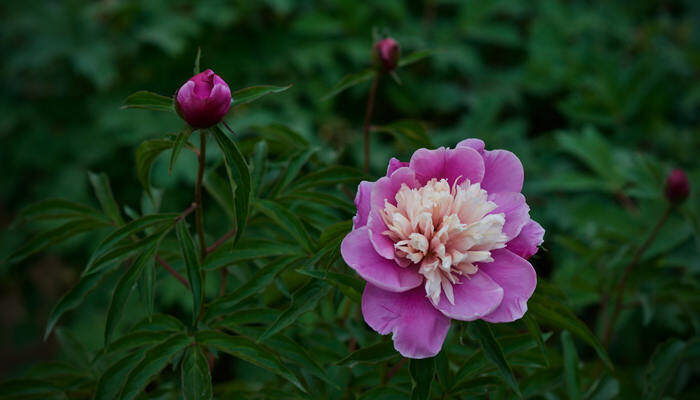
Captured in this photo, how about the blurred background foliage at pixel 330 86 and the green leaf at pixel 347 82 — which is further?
the blurred background foliage at pixel 330 86

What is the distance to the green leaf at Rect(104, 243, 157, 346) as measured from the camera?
0.69m

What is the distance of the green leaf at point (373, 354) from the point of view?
2.12ft

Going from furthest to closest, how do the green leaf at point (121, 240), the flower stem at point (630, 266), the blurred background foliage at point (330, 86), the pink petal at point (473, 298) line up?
the blurred background foliage at point (330, 86)
the flower stem at point (630, 266)
the green leaf at point (121, 240)
the pink petal at point (473, 298)

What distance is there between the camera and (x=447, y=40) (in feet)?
6.62

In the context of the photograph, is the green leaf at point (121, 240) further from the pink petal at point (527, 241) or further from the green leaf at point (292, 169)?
the pink petal at point (527, 241)

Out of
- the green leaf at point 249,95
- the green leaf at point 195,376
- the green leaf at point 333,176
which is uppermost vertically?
the green leaf at point 249,95

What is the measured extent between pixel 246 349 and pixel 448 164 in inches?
12.4

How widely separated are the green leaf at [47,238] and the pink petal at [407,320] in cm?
44

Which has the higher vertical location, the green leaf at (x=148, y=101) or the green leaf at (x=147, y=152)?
the green leaf at (x=148, y=101)

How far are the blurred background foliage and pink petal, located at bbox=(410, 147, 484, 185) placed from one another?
42.1 inches

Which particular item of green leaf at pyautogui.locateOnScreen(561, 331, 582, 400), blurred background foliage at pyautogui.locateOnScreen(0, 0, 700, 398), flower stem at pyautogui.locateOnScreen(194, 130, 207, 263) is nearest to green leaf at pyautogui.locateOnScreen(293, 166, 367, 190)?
flower stem at pyautogui.locateOnScreen(194, 130, 207, 263)

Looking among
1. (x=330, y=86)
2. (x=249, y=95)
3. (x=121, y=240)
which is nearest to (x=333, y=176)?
(x=249, y=95)

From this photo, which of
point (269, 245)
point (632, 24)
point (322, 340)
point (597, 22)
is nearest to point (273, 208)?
point (269, 245)

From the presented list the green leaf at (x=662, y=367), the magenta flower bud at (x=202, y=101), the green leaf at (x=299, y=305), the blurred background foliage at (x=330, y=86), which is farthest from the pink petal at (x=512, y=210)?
the blurred background foliage at (x=330, y=86)
